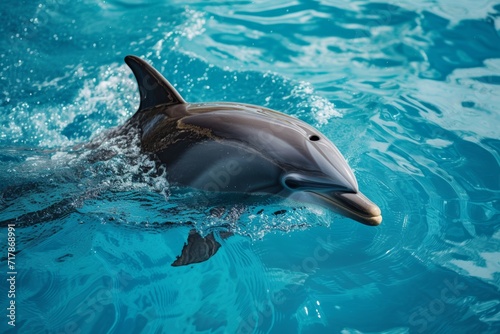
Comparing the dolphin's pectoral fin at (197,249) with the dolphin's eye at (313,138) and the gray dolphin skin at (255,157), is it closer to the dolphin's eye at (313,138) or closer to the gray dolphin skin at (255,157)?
the gray dolphin skin at (255,157)

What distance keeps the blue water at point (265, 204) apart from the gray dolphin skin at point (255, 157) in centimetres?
27

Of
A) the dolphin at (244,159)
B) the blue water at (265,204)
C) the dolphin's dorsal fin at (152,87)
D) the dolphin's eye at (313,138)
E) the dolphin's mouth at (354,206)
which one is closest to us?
the dolphin's mouth at (354,206)

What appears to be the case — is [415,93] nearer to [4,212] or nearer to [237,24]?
[237,24]

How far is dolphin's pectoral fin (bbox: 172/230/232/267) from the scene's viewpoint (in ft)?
12.9

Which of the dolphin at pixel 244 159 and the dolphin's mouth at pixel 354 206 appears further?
the dolphin at pixel 244 159

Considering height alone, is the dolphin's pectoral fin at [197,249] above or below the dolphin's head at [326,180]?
below

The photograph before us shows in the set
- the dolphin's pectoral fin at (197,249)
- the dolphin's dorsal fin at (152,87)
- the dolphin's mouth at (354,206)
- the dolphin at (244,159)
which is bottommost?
the dolphin's pectoral fin at (197,249)

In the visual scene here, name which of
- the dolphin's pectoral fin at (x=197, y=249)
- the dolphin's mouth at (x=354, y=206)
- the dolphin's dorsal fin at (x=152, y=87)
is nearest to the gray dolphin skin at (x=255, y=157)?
the dolphin's mouth at (x=354, y=206)

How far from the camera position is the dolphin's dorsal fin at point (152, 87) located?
411 cm

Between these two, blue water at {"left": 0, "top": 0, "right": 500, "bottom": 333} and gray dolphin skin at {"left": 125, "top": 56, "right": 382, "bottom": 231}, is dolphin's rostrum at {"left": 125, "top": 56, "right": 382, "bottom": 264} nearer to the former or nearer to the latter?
gray dolphin skin at {"left": 125, "top": 56, "right": 382, "bottom": 231}

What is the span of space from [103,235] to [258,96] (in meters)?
2.82

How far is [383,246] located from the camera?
170 inches

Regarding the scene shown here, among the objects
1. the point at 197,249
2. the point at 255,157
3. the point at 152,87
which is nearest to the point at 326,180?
the point at 255,157

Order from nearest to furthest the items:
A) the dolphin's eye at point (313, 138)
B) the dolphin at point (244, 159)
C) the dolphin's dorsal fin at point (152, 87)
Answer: the dolphin at point (244, 159)
the dolphin's eye at point (313, 138)
the dolphin's dorsal fin at point (152, 87)
